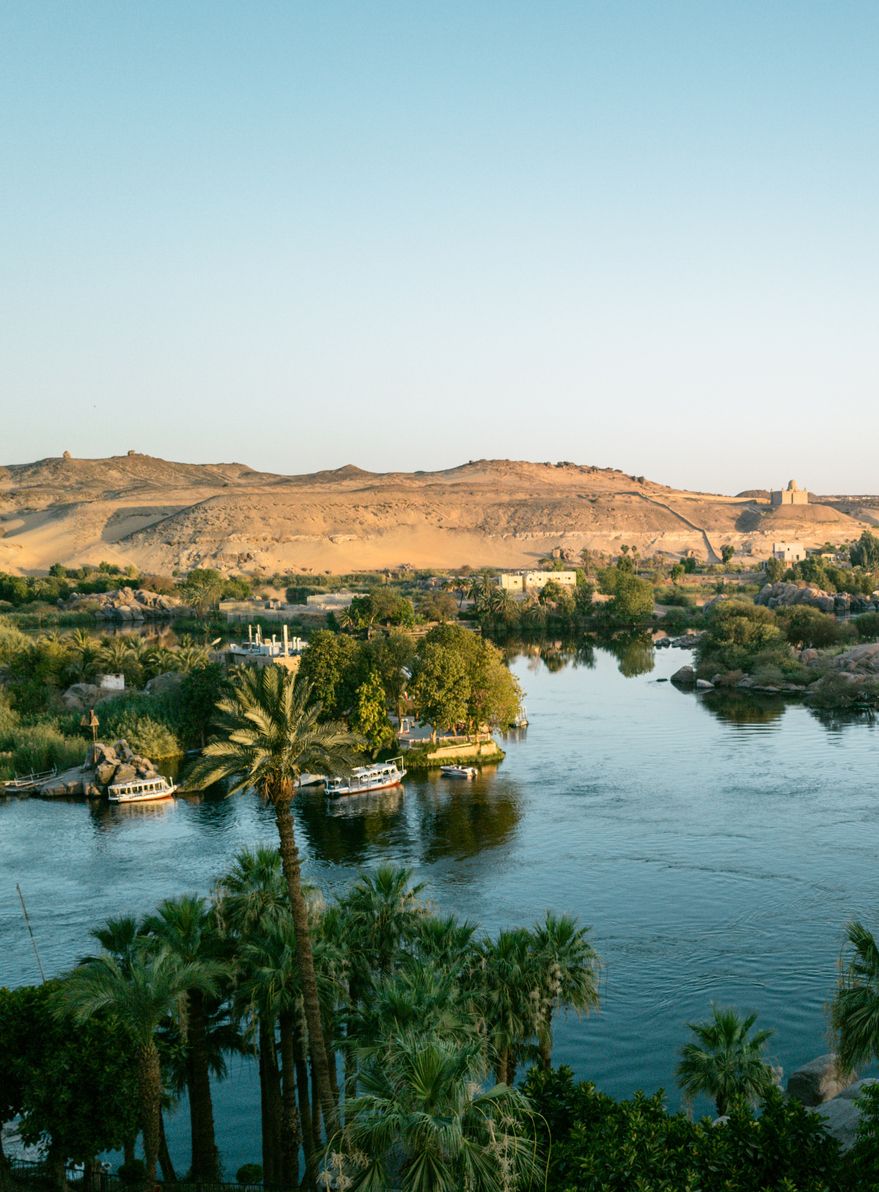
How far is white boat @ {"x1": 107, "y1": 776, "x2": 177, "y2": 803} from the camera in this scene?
47.4 meters

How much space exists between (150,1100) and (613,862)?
22.1 meters

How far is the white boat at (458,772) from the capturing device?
5041 cm

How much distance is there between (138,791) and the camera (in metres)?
47.8

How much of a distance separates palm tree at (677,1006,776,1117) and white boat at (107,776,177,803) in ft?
107

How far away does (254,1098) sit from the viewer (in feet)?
79.1

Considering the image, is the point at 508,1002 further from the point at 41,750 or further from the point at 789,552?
the point at 789,552

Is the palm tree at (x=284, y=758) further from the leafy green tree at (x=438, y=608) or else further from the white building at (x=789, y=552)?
the white building at (x=789, y=552)

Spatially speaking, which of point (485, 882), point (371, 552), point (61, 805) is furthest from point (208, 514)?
point (485, 882)

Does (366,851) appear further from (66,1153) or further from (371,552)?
(371,552)

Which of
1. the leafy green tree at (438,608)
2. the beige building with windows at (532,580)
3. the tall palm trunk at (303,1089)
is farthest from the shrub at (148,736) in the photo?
the beige building with windows at (532,580)

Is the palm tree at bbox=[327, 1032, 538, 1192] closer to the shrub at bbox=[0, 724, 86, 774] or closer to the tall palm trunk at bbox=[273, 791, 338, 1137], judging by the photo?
the tall palm trunk at bbox=[273, 791, 338, 1137]

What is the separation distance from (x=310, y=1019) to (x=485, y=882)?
18.2 m

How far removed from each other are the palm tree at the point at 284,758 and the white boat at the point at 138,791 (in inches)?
1189

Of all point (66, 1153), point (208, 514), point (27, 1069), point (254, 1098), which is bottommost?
point (254, 1098)
